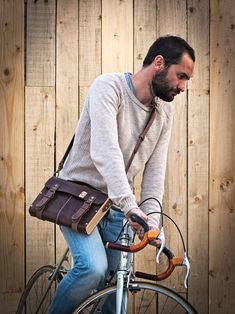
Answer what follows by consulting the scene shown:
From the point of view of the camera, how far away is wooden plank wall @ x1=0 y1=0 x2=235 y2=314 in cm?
532

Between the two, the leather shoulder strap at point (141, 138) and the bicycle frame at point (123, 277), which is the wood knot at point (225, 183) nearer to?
the leather shoulder strap at point (141, 138)

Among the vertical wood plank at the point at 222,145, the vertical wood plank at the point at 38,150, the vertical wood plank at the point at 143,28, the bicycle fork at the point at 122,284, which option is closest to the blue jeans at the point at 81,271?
the bicycle fork at the point at 122,284

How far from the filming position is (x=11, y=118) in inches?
210

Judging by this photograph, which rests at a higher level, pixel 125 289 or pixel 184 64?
pixel 184 64

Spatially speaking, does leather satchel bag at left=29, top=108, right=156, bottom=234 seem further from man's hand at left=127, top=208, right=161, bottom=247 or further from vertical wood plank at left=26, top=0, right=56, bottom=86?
vertical wood plank at left=26, top=0, right=56, bottom=86

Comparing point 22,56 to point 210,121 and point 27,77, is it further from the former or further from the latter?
point 210,121

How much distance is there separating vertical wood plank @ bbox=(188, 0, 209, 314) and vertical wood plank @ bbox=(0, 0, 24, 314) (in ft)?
3.77

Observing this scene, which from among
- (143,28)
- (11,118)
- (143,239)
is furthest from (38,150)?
(143,239)

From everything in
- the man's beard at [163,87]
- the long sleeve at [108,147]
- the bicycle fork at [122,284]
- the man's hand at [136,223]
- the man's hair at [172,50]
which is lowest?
the bicycle fork at [122,284]

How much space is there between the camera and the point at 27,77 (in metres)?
5.32

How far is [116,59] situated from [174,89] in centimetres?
124

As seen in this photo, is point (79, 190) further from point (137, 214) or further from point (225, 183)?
point (225, 183)

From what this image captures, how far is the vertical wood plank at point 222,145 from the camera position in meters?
5.46

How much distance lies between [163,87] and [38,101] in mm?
1370
